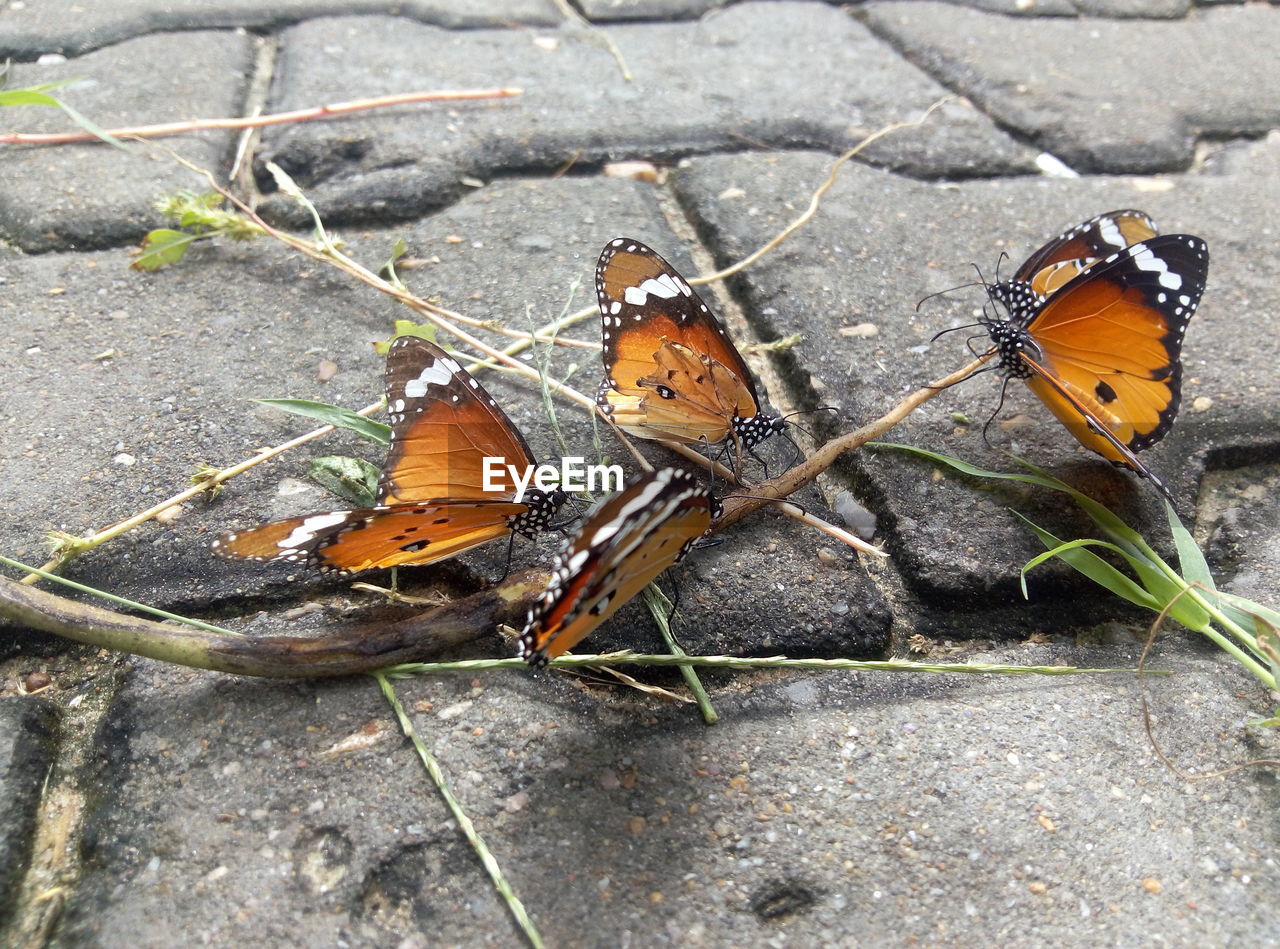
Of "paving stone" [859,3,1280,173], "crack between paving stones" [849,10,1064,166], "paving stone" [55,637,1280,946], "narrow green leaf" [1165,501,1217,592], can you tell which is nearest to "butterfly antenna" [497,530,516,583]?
"paving stone" [55,637,1280,946]

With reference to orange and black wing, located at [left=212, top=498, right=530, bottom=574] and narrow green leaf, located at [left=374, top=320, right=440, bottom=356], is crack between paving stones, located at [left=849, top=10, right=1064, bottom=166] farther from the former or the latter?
orange and black wing, located at [left=212, top=498, right=530, bottom=574]

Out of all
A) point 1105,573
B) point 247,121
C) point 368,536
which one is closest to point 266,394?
point 368,536

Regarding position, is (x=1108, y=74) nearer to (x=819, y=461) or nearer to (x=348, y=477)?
(x=819, y=461)

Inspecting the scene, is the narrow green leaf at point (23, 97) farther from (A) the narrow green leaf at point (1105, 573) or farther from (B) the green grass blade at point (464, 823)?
(A) the narrow green leaf at point (1105, 573)

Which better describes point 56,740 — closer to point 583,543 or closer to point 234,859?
point 234,859

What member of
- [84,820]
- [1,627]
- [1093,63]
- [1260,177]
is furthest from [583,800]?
[1093,63]

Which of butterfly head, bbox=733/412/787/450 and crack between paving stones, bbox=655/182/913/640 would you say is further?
butterfly head, bbox=733/412/787/450
